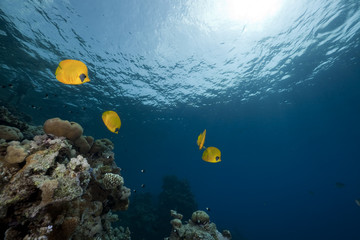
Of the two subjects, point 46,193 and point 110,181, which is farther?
point 110,181

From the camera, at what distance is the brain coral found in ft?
12.3

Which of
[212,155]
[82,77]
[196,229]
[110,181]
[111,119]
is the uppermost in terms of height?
[82,77]

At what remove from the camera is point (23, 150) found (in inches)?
107

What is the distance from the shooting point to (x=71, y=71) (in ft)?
7.94

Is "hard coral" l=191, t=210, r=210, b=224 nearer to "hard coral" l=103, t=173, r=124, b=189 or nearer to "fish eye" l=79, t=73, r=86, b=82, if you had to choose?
"hard coral" l=103, t=173, r=124, b=189

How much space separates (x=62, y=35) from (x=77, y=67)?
553 inches

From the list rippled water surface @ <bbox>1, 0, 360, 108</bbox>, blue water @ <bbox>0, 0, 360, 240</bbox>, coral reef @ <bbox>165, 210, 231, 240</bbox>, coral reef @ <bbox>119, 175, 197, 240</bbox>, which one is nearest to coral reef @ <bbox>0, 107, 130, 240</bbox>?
coral reef @ <bbox>165, 210, 231, 240</bbox>

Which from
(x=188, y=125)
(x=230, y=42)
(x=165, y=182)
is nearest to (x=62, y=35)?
(x=230, y=42)

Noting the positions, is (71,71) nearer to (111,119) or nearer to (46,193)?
(111,119)

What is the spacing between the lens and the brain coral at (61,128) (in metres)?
3.74

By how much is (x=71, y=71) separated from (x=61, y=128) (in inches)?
79.6

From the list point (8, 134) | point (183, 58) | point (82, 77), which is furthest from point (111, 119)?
point (183, 58)

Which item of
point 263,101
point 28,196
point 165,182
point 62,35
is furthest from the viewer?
point 263,101

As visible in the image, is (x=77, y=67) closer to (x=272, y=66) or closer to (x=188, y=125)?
(x=272, y=66)
